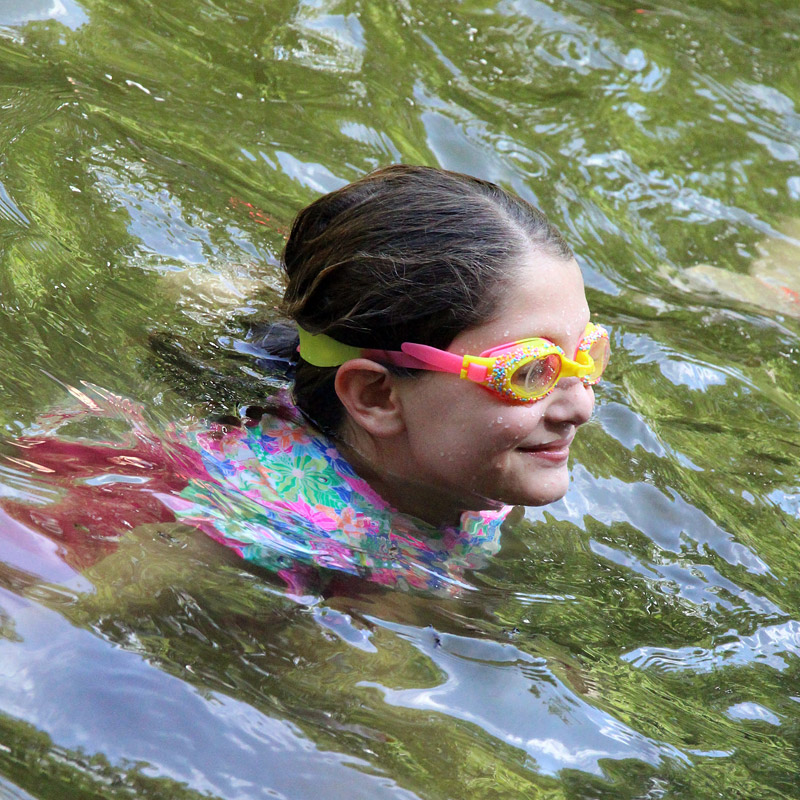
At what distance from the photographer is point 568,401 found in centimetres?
→ 305

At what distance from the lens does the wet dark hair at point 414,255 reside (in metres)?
2.96

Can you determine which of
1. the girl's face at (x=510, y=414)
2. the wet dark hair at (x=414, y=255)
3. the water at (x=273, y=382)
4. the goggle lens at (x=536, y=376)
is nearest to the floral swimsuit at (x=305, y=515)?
the water at (x=273, y=382)

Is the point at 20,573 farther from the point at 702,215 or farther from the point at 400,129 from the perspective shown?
the point at 702,215

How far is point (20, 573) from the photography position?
2570 mm

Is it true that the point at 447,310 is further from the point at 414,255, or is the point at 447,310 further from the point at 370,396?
the point at 370,396

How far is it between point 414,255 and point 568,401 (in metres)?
0.61

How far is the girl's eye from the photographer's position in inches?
114

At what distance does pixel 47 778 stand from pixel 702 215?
448 centimetres

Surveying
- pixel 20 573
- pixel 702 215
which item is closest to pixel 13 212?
pixel 20 573

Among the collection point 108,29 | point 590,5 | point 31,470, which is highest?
point 590,5

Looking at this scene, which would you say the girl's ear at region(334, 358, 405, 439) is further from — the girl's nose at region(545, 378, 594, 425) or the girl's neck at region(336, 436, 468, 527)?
the girl's nose at region(545, 378, 594, 425)

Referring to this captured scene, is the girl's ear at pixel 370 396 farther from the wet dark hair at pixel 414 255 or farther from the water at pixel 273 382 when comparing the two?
the water at pixel 273 382

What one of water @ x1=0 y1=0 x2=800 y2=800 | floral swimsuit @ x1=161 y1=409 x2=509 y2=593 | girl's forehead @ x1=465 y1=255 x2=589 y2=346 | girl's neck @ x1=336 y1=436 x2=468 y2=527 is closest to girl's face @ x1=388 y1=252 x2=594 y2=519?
girl's forehead @ x1=465 y1=255 x2=589 y2=346

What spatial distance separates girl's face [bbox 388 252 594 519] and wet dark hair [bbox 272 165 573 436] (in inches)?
2.6
